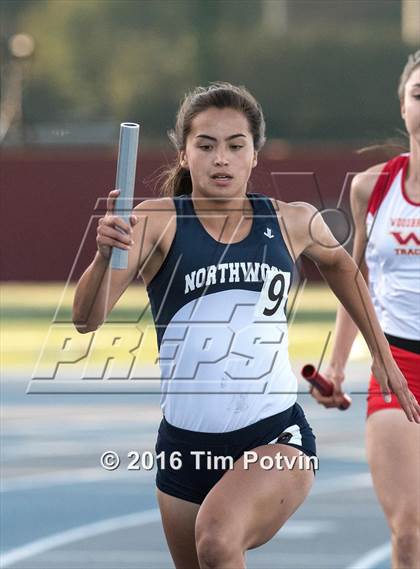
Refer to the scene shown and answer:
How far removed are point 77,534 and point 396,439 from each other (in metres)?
2.67

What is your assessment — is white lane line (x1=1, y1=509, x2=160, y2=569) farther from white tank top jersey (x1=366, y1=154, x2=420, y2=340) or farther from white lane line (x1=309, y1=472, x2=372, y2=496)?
white tank top jersey (x1=366, y1=154, x2=420, y2=340)

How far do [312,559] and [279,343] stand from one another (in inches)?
96.4

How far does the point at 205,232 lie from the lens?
4.72 meters

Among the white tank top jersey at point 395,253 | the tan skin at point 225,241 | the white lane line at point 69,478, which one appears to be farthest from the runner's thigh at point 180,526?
the white lane line at point 69,478

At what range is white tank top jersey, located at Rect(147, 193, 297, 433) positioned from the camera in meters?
4.64

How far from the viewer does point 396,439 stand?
17.7ft

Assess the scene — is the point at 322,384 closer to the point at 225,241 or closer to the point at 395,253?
the point at 395,253

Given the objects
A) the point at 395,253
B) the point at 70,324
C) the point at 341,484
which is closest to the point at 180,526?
the point at 395,253

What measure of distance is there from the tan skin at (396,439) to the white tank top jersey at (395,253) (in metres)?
0.05

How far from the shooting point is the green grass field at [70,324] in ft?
50.9

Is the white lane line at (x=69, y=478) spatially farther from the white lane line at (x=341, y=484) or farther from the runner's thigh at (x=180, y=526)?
the runner's thigh at (x=180, y=526)

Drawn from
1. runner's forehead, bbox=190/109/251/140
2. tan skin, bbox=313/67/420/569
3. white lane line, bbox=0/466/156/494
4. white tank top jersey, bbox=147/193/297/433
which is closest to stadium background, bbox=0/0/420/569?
white lane line, bbox=0/466/156/494

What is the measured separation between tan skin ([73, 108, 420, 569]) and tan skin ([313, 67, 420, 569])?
0.39m

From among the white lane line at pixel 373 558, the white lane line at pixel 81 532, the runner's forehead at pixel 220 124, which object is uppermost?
the runner's forehead at pixel 220 124
